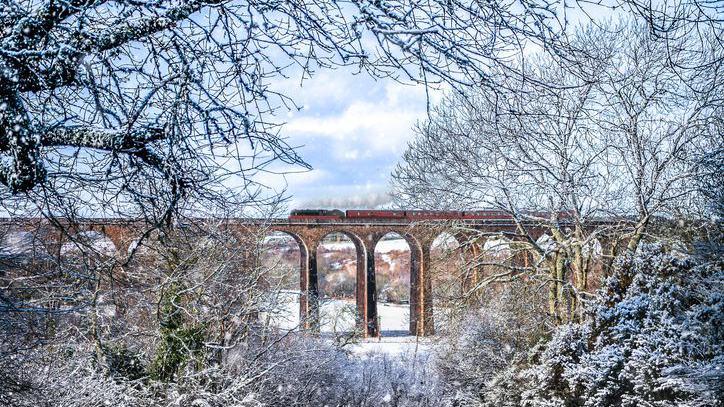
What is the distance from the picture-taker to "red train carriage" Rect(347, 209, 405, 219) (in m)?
21.3

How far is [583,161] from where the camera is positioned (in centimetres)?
956

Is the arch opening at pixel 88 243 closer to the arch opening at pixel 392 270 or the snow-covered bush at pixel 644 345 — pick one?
the snow-covered bush at pixel 644 345

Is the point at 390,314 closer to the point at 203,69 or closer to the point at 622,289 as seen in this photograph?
the point at 622,289

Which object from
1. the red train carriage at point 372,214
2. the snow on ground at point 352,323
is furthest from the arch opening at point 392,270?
the red train carriage at point 372,214

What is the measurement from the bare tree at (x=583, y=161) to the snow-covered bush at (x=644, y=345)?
0.77 metres

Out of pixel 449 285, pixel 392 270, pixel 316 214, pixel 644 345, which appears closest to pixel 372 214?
pixel 316 214

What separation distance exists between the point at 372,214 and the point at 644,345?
14.6 meters

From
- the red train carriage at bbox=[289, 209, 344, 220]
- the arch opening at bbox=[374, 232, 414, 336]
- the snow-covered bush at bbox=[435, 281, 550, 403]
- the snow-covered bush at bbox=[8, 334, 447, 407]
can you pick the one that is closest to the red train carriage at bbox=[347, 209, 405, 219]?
the red train carriage at bbox=[289, 209, 344, 220]

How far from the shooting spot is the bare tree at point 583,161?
8.61m

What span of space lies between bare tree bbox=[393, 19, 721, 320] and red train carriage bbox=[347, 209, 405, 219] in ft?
34.3

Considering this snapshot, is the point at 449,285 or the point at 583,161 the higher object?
the point at 583,161

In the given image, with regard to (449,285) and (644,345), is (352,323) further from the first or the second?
(644,345)

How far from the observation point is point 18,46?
2.09 m

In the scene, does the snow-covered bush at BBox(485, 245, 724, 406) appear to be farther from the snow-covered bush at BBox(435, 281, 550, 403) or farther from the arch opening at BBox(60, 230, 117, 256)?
the arch opening at BBox(60, 230, 117, 256)
